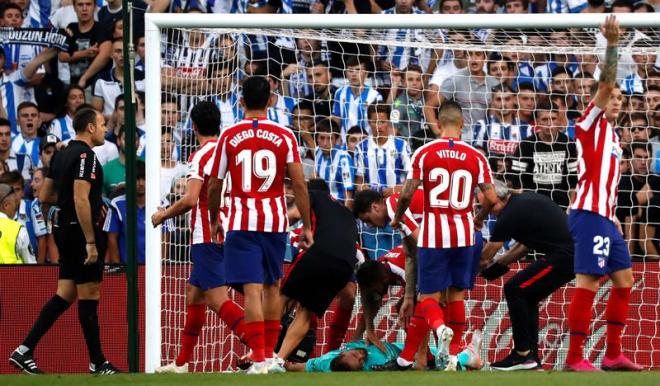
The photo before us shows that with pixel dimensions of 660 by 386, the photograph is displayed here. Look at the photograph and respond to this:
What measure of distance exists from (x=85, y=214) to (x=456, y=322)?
10.5ft

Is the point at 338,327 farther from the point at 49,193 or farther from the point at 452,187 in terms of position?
the point at 49,193

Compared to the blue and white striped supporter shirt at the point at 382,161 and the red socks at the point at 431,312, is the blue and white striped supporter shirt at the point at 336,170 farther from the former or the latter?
the red socks at the point at 431,312

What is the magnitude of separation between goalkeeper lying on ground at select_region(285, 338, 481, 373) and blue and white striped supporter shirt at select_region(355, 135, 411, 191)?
246 centimetres


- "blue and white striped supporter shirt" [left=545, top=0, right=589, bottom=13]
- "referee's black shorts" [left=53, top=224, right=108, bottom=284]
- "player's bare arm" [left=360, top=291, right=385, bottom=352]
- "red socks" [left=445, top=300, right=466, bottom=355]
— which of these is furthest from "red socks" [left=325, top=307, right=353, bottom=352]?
"blue and white striped supporter shirt" [left=545, top=0, right=589, bottom=13]

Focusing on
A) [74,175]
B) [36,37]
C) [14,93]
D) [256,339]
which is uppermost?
[36,37]

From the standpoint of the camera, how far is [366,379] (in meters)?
9.15

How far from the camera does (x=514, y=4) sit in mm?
15695

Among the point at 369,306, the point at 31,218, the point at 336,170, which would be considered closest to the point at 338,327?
the point at 369,306

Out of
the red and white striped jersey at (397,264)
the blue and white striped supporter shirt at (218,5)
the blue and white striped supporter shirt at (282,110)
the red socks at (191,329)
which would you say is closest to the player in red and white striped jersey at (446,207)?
the red and white striped jersey at (397,264)

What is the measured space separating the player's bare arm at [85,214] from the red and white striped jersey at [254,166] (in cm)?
179

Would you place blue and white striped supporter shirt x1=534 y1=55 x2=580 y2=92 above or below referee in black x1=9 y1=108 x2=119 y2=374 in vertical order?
above

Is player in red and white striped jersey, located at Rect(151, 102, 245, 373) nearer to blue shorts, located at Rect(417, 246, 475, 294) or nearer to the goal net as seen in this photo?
the goal net

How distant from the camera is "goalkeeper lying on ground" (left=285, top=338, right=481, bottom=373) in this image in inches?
446

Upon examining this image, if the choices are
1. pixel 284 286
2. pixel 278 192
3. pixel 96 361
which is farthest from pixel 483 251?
pixel 96 361
